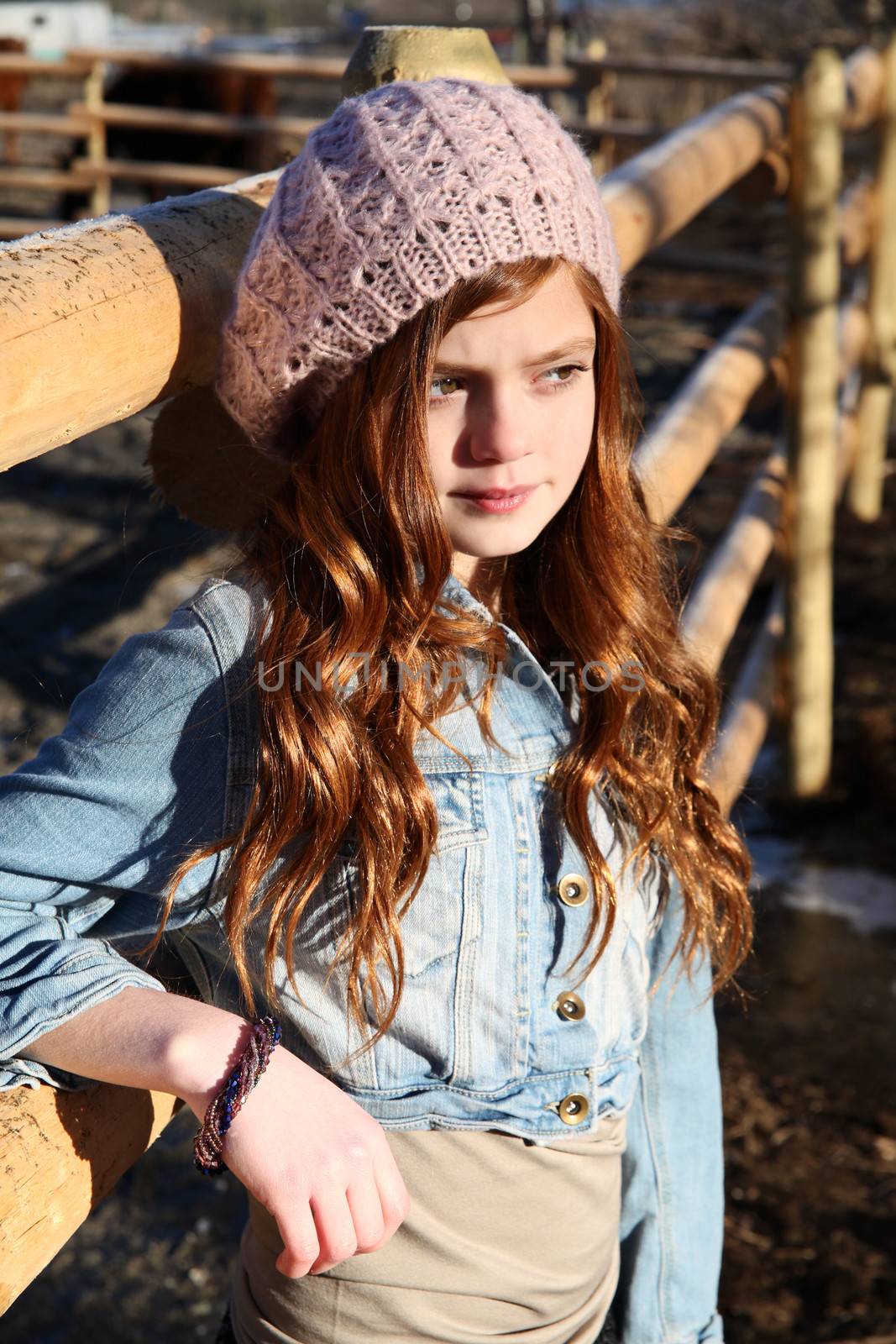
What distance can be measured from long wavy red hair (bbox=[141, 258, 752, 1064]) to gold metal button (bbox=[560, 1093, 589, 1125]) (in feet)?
0.34

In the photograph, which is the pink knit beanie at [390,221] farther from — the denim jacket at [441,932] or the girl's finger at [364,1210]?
the girl's finger at [364,1210]

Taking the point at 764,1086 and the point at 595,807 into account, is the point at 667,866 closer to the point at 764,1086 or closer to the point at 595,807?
the point at 595,807

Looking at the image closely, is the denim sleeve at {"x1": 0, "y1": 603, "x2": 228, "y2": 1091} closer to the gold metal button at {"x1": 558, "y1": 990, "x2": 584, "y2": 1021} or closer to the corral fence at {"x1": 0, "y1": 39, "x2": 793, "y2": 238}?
the gold metal button at {"x1": 558, "y1": 990, "x2": 584, "y2": 1021}

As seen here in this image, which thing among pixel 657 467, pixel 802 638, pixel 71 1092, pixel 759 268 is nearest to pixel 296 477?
pixel 71 1092

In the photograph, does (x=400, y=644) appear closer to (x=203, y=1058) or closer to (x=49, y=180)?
(x=203, y=1058)

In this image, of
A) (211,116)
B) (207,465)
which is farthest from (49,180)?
(207,465)

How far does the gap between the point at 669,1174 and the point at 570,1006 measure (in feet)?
1.06

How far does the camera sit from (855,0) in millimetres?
8453

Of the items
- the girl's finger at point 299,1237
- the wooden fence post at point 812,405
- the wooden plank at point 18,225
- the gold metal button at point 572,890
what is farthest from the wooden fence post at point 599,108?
the girl's finger at point 299,1237

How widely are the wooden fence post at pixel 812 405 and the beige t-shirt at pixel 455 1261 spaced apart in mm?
2318

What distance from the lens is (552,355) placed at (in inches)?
45.6

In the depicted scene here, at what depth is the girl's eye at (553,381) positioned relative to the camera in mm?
1134

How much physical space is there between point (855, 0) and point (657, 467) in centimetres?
789

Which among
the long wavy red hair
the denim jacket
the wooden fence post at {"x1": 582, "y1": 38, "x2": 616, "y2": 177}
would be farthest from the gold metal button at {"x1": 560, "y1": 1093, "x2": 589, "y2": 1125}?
the wooden fence post at {"x1": 582, "y1": 38, "x2": 616, "y2": 177}
